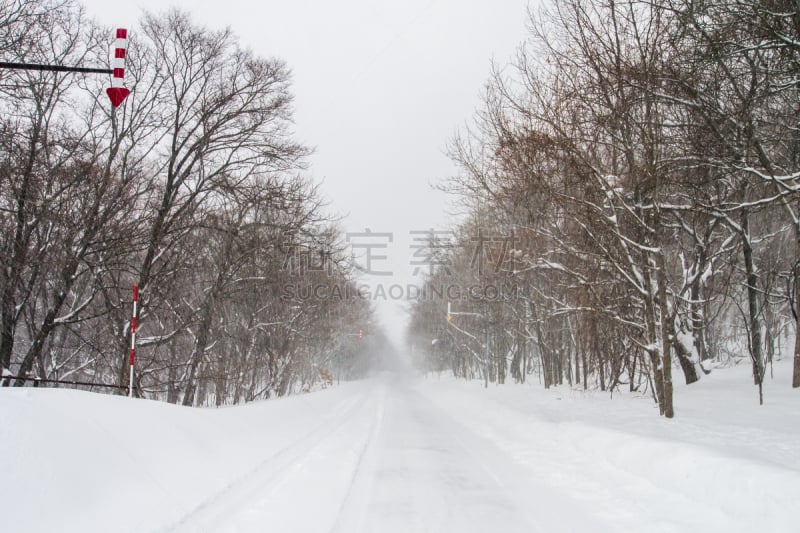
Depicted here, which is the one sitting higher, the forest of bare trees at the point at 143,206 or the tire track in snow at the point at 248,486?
the forest of bare trees at the point at 143,206

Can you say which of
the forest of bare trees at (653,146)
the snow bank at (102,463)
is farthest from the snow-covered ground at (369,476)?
the forest of bare trees at (653,146)

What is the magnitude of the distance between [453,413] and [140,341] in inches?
427

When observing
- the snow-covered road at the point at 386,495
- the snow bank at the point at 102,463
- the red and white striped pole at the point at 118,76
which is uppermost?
the red and white striped pole at the point at 118,76

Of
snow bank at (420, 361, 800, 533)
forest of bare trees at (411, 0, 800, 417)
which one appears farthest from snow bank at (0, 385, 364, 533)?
forest of bare trees at (411, 0, 800, 417)

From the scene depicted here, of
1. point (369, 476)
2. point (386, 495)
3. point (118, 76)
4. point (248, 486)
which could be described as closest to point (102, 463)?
point (248, 486)

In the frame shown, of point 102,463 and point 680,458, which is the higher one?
point 102,463

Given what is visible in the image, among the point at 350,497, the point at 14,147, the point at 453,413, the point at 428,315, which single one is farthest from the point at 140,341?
the point at 428,315

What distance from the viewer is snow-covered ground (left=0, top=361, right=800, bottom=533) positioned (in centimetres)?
443

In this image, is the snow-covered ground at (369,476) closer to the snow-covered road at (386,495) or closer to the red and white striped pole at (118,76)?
Answer: the snow-covered road at (386,495)

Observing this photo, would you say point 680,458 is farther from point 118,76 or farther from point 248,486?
point 118,76

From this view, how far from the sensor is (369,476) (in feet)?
23.4

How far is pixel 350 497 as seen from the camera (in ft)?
19.5

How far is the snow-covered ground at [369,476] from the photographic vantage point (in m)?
4.43

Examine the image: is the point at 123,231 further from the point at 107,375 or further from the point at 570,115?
the point at 107,375
